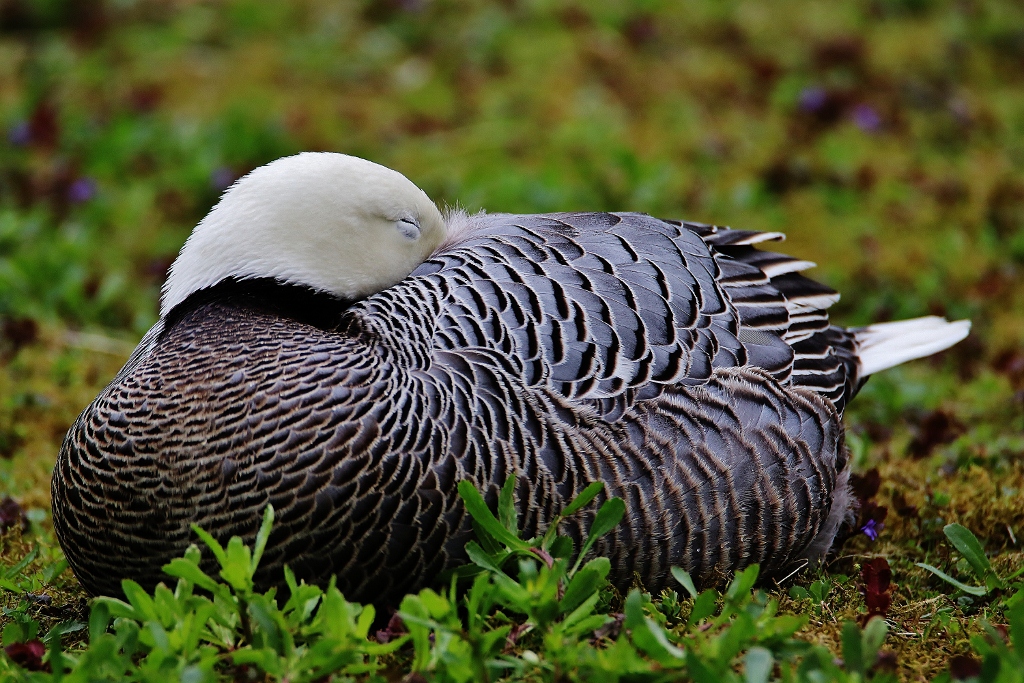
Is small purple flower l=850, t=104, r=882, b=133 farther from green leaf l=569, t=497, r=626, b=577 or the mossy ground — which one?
green leaf l=569, t=497, r=626, b=577

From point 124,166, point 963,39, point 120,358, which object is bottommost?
point 120,358

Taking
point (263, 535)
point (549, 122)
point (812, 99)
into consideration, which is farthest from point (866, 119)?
point (263, 535)

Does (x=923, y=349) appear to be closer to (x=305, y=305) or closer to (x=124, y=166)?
(x=305, y=305)

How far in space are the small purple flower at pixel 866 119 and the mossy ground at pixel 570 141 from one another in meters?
0.01

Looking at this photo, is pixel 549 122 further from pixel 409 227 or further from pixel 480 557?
pixel 480 557

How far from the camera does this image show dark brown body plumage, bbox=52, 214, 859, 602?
9.27 ft

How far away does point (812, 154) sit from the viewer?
6.99m

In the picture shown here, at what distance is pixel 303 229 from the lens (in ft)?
10.6

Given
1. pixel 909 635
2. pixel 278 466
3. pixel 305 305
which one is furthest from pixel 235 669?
pixel 909 635

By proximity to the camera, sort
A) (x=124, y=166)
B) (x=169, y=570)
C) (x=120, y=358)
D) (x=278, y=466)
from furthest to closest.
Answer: (x=124, y=166)
(x=120, y=358)
(x=278, y=466)
(x=169, y=570)

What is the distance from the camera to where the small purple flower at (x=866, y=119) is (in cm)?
716

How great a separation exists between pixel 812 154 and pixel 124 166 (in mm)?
4174

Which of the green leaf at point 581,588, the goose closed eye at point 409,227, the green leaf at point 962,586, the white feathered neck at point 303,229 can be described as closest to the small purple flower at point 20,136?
the white feathered neck at point 303,229

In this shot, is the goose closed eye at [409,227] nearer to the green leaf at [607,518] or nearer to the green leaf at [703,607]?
the green leaf at [607,518]
